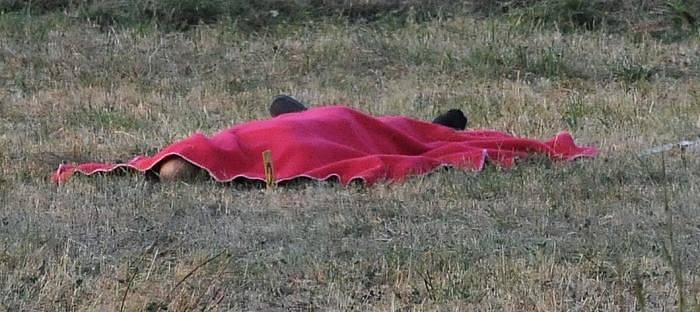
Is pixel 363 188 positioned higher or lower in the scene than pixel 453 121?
higher

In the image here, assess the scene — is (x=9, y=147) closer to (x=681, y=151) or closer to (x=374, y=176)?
(x=374, y=176)

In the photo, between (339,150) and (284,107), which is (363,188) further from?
(284,107)

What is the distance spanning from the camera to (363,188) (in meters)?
6.70

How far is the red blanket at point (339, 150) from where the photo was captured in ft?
22.8

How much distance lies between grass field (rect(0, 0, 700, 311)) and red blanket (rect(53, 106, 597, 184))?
16 centimetres

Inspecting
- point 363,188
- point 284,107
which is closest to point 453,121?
point 284,107

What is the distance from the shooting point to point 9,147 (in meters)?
8.12

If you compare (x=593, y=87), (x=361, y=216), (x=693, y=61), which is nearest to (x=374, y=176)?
(x=361, y=216)

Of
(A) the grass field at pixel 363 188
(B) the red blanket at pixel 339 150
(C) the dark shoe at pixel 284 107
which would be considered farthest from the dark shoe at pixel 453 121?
(C) the dark shoe at pixel 284 107

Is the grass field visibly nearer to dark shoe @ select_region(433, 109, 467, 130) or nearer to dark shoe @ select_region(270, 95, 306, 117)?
dark shoe @ select_region(433, 109, 467, 130)

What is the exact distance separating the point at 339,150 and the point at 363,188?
54 centimetres

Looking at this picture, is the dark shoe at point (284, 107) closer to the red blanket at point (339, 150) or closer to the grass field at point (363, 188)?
the red blanket at point (339, 150)

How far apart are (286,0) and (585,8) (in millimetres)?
3203

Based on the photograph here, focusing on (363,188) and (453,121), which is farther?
(453,121)
